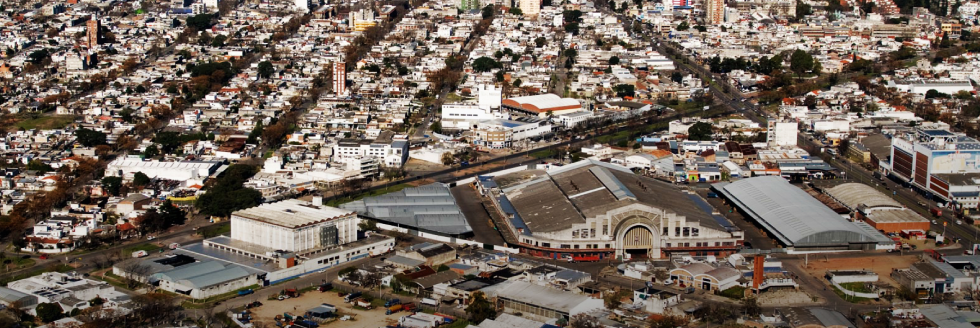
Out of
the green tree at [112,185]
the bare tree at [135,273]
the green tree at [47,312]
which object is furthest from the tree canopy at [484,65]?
the green tree at [47,312]

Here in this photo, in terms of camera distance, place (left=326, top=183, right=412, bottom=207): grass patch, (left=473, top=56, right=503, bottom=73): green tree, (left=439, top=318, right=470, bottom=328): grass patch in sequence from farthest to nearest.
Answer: (left=473, top=56, right=503, bottom=73): green tree → (left=326, top=183, right=412, bottom=207): grass patch → (left=439, top=318, right=470, bottom=328): grass patch

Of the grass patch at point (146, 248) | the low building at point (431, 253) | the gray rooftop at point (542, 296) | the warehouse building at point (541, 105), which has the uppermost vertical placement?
the warehouse building at point (541, 105)

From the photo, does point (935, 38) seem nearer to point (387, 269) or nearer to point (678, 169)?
point (678, 169)

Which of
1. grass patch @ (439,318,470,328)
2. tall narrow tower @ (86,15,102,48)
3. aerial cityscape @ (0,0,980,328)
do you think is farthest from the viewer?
tall narrow tower @ (86,15,102,48)

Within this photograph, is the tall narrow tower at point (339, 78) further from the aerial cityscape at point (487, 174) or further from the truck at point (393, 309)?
the truck at point (393, 309)

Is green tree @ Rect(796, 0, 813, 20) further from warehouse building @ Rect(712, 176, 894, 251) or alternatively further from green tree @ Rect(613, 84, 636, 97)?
warehouse building @ Rect(712, 176, 894, 251)

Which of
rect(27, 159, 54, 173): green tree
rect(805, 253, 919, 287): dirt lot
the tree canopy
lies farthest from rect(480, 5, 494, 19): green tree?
rect(805, 253, 919, 287): dirt lot
